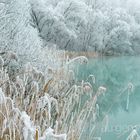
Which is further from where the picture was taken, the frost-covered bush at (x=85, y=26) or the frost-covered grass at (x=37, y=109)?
the frost-covered bush at (x=85, y=26)

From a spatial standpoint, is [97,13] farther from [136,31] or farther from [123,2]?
[123,2]

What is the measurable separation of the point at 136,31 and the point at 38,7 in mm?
15587

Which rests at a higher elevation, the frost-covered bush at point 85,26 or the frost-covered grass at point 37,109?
the frost-covered grass at point 37,109

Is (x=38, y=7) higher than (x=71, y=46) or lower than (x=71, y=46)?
higher

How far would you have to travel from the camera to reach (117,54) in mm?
29781

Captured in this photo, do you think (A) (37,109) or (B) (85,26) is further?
(B) (85,26)

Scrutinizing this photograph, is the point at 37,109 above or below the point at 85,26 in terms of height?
above

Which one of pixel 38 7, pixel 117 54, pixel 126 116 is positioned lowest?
pixel 117 54

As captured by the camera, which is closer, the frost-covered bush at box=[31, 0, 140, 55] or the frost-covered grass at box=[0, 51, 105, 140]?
the frost-covered grass at box=[0, 51, 105, 140]

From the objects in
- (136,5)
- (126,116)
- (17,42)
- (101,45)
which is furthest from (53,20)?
(136,5)

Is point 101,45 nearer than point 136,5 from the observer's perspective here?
Yes

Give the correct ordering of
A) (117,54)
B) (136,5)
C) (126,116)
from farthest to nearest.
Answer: (136,5), (117,54), (126,116)

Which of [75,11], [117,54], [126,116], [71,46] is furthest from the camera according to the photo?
[117,54]

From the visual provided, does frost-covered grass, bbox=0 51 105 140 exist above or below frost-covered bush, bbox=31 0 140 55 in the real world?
above
